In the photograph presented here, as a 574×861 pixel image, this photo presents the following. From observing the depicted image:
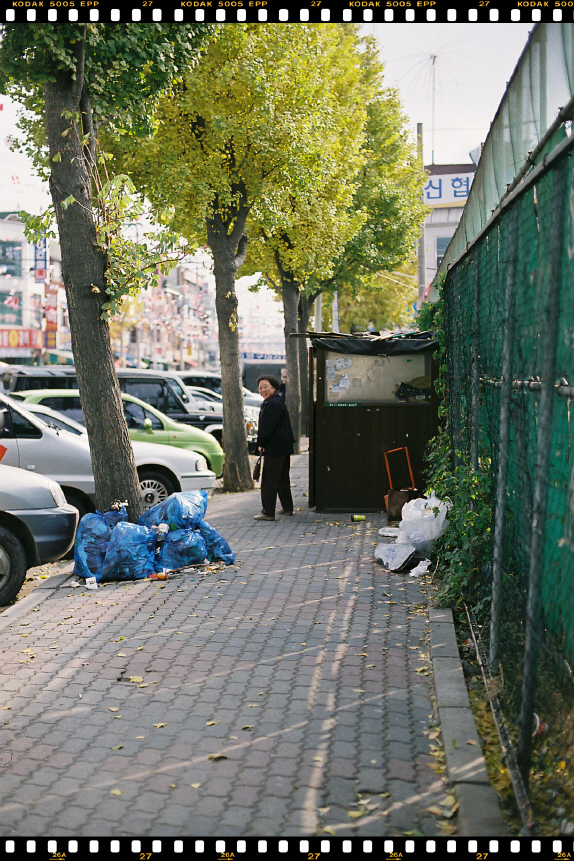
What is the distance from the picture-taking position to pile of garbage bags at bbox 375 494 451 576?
812cm

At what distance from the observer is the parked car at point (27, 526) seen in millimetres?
7234

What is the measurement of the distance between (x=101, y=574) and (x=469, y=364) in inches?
152

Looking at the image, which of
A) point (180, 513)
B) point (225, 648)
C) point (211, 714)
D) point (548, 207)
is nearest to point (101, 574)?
point (180, 513)

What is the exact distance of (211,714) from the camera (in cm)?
470

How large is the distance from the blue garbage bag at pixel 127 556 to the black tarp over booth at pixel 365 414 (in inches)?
152

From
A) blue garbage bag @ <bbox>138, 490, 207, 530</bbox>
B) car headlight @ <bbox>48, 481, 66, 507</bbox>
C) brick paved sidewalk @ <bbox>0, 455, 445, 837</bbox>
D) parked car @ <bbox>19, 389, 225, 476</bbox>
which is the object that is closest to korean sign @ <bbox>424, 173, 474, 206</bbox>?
parked car @ <bbox>19, 389, 225, 476</bbox>

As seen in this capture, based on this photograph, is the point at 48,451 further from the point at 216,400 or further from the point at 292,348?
the point at 292,348

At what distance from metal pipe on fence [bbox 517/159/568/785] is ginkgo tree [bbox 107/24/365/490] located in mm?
10388

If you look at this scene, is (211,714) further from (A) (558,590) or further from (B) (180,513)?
(B) (180,513)

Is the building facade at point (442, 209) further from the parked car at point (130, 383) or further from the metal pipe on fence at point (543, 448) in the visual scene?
the metal pipe on fence at point (543, 448)

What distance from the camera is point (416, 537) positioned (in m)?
8.34

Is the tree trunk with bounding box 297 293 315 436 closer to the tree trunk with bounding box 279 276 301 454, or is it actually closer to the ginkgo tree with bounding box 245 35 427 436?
the ginkgo tree with bounding box 245 35 427 436

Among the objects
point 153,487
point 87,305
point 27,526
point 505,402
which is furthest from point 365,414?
point 505,402

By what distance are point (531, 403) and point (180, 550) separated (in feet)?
15.8
